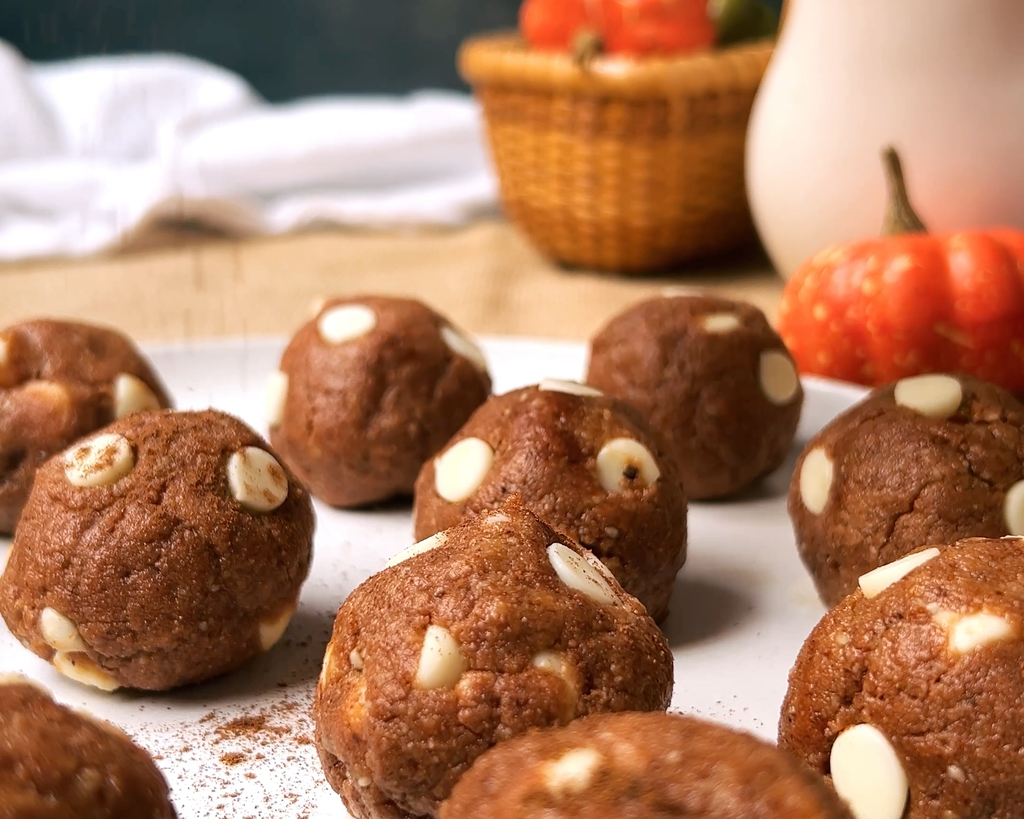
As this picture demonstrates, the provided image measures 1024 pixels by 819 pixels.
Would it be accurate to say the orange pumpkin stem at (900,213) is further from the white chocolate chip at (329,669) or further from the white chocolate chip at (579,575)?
the white chocolate chip at (329,669)

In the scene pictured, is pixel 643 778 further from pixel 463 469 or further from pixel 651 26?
pixel 651 26

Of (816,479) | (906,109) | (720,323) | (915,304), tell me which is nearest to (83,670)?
(816,479)

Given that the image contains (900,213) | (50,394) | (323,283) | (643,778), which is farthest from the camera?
(323,283)

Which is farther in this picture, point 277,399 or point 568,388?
point 277,399

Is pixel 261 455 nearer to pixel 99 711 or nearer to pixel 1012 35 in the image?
pixel 99 711

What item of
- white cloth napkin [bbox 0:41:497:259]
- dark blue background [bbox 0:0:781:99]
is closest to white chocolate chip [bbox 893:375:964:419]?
white cloth napkin [bbox 0:41:497:259]

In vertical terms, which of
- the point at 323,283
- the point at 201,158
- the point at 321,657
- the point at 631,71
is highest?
the point at 631,71

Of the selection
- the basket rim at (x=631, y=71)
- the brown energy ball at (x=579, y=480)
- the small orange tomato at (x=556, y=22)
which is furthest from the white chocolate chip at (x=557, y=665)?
the small orange tomato at (x=556, y=22)
